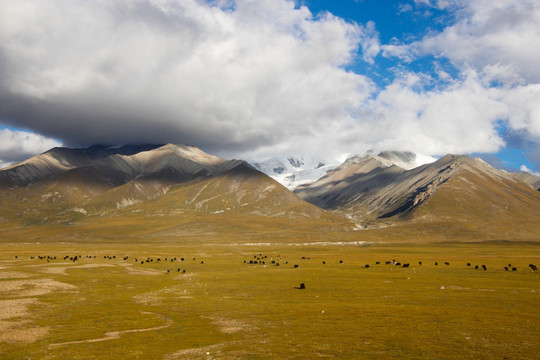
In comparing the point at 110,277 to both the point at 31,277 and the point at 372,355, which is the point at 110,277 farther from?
the point at 372,355

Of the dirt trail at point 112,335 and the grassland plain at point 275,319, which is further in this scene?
the dirt trail at point 112,335

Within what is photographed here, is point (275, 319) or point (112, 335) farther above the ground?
point (275, 319)

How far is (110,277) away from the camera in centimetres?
7475

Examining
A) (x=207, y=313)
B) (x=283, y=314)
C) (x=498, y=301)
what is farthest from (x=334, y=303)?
(x=498, y=301)

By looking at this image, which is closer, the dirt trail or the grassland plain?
the grassland plain

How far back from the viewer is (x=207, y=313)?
41.1 metres

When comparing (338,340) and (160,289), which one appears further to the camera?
(160,289)

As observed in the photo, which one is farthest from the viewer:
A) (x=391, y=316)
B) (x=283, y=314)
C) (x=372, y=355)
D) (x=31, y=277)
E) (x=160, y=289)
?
(x=31, y=277)

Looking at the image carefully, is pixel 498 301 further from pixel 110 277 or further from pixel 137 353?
pixel 110 277

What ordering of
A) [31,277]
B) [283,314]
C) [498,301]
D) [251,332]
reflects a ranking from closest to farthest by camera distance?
[251,332]
[283,314]
[498,301]
[31,277]

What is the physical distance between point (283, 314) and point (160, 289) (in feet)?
93.0

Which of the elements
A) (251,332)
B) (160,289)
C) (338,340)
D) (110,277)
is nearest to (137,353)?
(251,332)

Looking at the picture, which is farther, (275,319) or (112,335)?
(275,319)

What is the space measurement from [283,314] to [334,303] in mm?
8316
